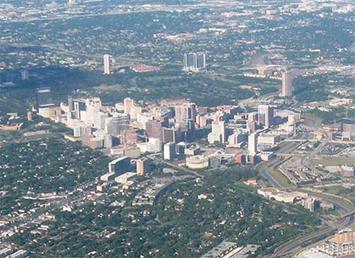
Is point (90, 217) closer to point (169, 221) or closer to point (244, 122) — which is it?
point (169, 221)

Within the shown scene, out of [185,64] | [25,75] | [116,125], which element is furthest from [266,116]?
[25,75]

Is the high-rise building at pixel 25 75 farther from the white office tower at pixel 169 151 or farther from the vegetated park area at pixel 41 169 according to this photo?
the white office tower at pixel 169 151

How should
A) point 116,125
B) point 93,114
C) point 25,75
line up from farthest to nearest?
point 25,75
point 93,114
point 116,125

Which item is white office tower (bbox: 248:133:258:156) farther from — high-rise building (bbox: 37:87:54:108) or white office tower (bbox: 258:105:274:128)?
high-rise building (bbox: 37:87:54:108)

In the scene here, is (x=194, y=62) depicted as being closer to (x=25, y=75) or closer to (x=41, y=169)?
(x=25, y=75)

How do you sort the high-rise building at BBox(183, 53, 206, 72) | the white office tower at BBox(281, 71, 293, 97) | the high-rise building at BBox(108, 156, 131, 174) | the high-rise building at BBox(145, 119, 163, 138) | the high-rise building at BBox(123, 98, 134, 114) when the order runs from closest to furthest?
the high-rise building at BBox(108, 156, 131, 174) < the high-rise building at BBox(145, 119, 163, 138) < the high-rise building at BBox(123, 98, 134, 114) < the white office tower at BBox(281, 71, 293, 97) < the high-rise building at BBox(183, 53, 206, 72)

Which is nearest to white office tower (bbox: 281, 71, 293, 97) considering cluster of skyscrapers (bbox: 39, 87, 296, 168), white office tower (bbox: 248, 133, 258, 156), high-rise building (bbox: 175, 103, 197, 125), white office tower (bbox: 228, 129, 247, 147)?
cluster of skyscrapers (bbox: 39, 87, 296, 168)
